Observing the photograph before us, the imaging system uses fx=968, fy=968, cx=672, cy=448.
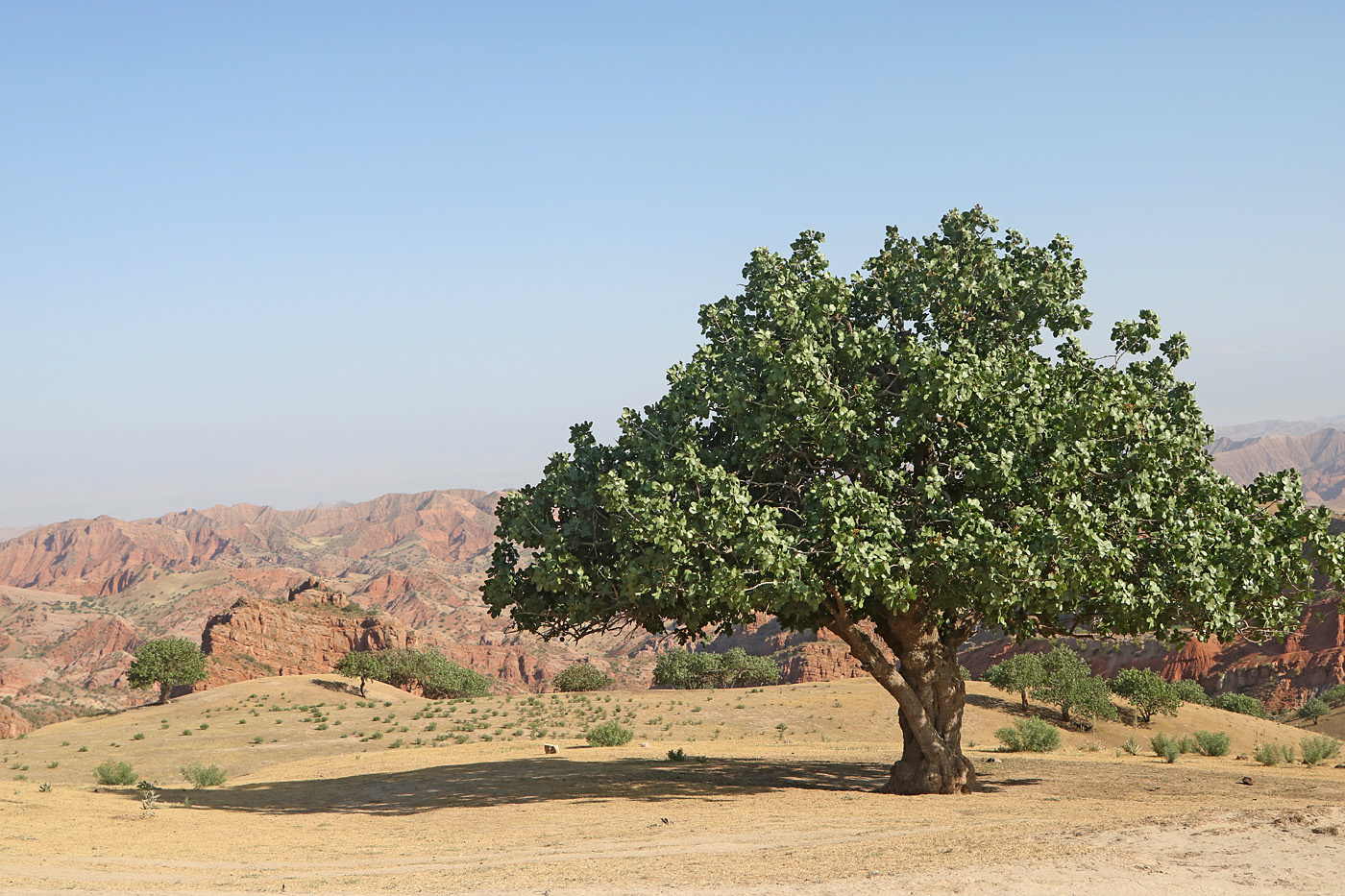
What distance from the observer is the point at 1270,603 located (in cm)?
1730

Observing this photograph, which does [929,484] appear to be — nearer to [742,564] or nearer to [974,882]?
[742,564]

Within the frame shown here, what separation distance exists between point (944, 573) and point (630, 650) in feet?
615

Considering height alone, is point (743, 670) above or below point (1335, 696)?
above

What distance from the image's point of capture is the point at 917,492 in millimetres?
16469

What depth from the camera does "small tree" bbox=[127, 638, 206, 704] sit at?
8031cm

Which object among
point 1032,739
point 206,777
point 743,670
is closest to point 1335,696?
point 743,670

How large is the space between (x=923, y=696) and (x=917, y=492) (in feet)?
17.1

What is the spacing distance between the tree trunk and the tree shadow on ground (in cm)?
161

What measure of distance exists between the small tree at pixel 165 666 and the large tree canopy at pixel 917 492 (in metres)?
74.5

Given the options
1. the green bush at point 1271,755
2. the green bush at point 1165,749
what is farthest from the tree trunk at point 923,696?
the green bush at point 1271,755

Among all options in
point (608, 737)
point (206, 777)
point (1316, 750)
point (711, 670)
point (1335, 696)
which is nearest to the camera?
point (206, 777)

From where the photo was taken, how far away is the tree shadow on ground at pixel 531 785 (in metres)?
20.0

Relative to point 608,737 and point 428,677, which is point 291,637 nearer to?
point 428,677

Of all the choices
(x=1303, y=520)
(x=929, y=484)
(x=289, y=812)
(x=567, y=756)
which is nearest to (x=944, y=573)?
(x=929, y=484)
